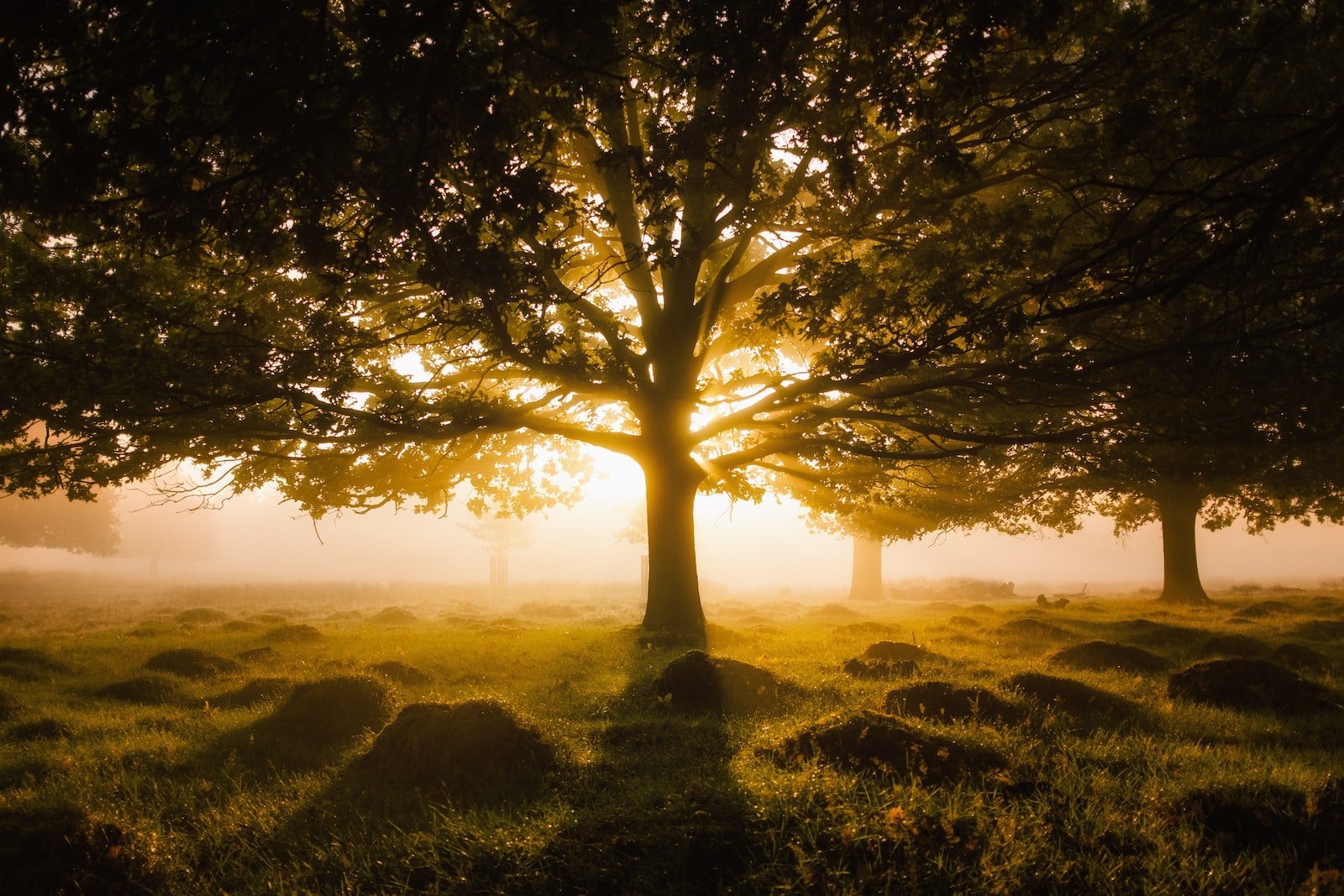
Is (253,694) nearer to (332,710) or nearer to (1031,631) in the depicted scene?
(332,710)

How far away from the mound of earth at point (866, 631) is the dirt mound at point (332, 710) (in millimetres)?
9236

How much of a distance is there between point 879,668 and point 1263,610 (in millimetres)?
14671

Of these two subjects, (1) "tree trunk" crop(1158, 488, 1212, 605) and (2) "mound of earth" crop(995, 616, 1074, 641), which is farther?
(1) "tree trunk" crop(1158, 488, 1212, 605)

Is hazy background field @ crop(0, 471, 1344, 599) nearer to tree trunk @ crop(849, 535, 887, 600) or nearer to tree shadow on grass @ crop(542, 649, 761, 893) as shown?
tree trunk @ crop(849, 535, 887, 600)

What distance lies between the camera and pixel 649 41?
505cm

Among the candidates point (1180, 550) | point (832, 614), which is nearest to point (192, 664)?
point (832, 614)

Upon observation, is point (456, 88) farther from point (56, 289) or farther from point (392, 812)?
point (56, 289)

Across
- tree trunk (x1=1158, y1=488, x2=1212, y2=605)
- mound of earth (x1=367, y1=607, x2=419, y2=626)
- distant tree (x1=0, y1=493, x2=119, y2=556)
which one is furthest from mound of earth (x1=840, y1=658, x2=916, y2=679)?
distant tree (x1=0, y1=493, x2=119, y2=556)

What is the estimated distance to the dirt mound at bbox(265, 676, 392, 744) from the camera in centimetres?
660

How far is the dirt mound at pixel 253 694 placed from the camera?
8000mm

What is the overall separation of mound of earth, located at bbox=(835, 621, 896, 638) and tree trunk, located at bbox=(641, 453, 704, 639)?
3.24 metres

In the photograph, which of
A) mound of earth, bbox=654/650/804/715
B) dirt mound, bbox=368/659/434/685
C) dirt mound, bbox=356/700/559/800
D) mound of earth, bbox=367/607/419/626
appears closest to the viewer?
dirt mound, bbox=356/700/559/800

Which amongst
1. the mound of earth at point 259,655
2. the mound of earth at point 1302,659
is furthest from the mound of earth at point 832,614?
the mound of earth at point 259,655

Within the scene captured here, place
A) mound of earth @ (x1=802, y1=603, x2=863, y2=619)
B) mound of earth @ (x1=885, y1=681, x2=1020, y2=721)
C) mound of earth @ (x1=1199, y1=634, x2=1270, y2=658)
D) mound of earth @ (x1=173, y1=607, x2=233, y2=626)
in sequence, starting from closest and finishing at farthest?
mound of earth @ (x1=885, y1=681, x2=1020, y2=721) < mound of earth @ (x1=1199, y1=634, x2=1270, y2=658) < mound of earth @ (x1=173, y1=607, x2=233, y2=626) < mound of earth @ (x1=802, y1=603, x2=863, y2=619)
